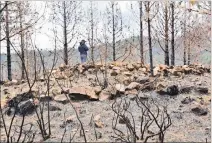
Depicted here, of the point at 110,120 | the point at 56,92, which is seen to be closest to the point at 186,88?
the point at 110,120

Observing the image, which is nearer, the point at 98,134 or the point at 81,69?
the point at 98,134

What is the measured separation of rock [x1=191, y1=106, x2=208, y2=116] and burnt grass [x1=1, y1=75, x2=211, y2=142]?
7 centimetres

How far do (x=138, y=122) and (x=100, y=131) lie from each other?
815 millimetres

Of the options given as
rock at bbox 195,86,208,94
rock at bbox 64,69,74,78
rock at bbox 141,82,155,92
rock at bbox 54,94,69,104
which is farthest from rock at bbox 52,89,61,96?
rock at bbox 195,86,208,94

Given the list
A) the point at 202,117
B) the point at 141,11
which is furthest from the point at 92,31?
the point at 202,117

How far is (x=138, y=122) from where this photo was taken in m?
6.99

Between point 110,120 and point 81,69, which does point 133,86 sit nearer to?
point 110,120

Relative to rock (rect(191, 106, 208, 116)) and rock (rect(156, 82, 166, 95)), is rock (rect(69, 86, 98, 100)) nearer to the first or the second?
rock (rect(156, 82, 166, 95))

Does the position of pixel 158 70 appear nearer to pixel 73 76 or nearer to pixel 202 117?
pixel 73 76

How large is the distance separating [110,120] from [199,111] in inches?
69.3

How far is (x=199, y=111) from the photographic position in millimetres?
7508

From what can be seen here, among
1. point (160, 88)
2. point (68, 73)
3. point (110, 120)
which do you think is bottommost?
point (110, 120)

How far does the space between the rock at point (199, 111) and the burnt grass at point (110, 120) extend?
0.07 metres

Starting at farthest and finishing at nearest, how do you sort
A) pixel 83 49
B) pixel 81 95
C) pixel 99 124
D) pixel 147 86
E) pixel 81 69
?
pixel 83 49 → pixel 81 69 → pixel 147 86 → pixel 81 95 → pixel 99 124
